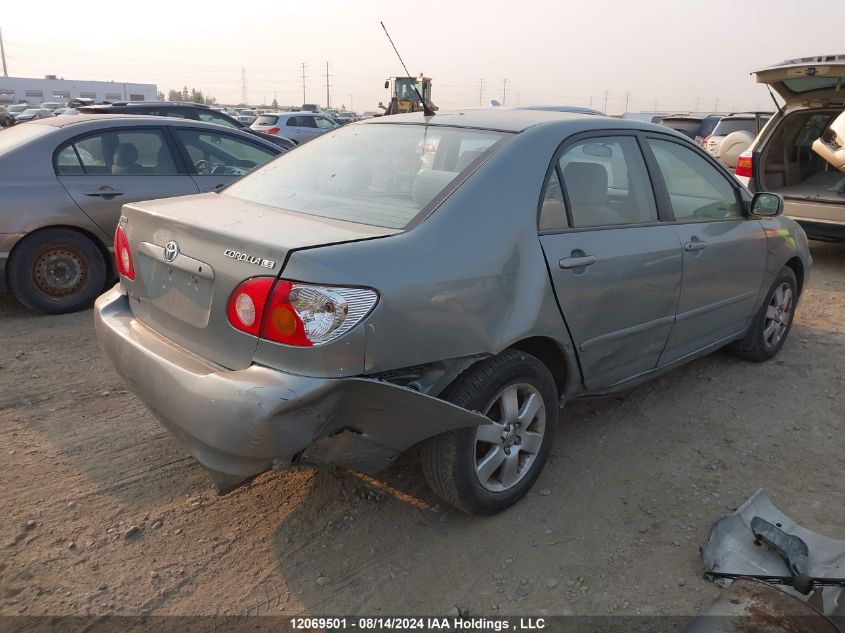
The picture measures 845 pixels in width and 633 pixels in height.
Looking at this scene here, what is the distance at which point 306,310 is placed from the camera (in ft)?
6.90

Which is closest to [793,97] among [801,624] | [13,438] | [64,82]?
[801,624]

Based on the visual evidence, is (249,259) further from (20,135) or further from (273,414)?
(20,135)

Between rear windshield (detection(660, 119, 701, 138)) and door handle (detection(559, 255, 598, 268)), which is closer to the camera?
door handle (detection(559, 255, 598, 268))

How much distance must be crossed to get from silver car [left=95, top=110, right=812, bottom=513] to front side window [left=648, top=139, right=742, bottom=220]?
24mm

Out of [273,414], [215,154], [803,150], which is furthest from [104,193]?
[803,150]

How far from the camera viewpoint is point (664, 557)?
2.60 meters

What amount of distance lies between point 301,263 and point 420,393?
1.97 ft

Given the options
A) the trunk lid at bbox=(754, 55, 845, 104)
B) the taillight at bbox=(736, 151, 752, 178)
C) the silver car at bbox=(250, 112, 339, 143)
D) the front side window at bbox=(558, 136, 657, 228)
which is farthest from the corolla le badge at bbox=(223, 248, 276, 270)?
the silver car at bbox=(250, 112, 339, 143)

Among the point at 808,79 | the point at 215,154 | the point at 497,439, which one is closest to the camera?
the point at 497,439

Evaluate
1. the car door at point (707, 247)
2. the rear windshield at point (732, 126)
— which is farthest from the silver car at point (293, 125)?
the car door at point (707, 247)

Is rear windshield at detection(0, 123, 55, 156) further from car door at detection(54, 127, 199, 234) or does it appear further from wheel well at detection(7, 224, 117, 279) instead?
wheel well at detection(7, 224, 117, 279)

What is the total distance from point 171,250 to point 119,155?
11.6ft

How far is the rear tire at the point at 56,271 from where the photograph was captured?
16.3 ft

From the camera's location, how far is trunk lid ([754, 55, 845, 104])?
258 inches
